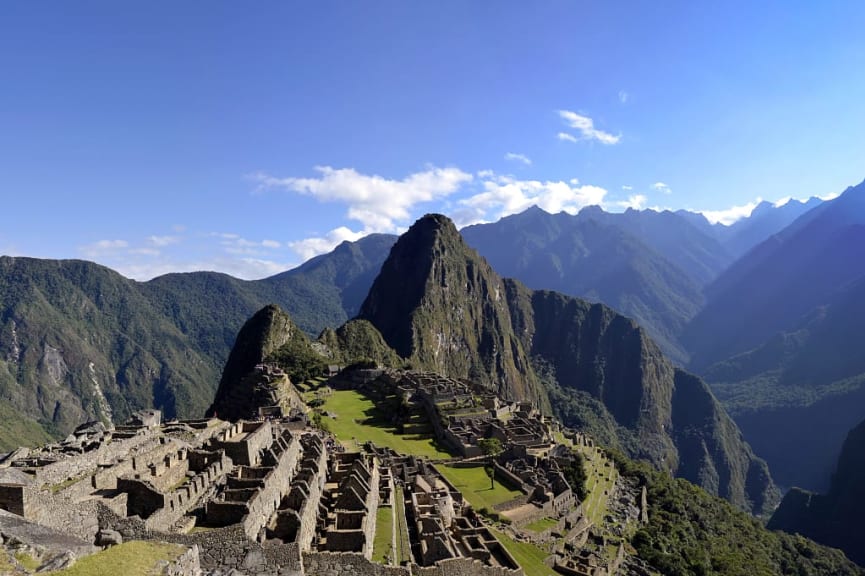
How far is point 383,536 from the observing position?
2461 centimetres

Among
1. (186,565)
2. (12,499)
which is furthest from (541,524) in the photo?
(12,499)

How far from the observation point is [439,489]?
3709 cm

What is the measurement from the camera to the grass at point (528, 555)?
33.3m

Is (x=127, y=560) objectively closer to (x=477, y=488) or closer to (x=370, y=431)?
(x=477, y=488)

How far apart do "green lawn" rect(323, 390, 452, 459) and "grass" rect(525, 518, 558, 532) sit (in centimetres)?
1338

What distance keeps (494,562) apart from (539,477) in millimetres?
26324

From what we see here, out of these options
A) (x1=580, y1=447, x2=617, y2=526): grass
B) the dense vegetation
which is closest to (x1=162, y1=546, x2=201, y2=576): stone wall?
(x1=580, y1=447, x2=617, y2=526): grass

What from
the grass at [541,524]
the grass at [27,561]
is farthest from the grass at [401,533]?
the grass at [541,524]

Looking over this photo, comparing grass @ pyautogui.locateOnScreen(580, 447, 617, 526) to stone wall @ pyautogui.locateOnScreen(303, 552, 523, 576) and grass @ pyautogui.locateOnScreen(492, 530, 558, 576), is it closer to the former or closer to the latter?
grass @ pyautogui.locateOnScreen(492, 530, 558, 576)

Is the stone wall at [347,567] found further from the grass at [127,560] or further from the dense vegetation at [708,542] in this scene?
the dense vegetation at [708,542]

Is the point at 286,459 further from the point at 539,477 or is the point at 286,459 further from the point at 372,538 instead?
the point at 539,477

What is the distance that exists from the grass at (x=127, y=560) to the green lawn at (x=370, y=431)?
3459 centimetres

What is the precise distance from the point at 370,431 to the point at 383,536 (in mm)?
37165

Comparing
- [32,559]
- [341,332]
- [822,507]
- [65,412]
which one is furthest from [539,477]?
[65,412]
